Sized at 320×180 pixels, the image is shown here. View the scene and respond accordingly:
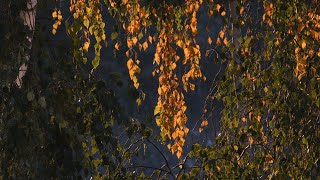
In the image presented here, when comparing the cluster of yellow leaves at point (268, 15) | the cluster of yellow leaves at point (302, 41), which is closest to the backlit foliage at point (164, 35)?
the cluster of yellow leaves at point (268, 15)

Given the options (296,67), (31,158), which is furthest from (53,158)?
(296,67)

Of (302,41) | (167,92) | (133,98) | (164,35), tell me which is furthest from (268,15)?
(133,98)

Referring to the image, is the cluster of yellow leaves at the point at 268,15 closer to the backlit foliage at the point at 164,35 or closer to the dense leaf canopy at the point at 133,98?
the dense leaf canopy at the point at 133,98

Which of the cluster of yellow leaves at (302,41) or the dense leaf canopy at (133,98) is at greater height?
the cluster of yellow leaves at (302,41)

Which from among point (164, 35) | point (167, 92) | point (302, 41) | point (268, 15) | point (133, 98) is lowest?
point (133, 98)

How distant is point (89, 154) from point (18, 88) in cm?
77

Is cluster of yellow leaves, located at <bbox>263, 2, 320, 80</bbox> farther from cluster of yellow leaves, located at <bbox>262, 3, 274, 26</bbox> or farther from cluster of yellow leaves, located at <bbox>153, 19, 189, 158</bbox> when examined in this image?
cluster of yellow leaves, located at <bbox>153, 19, 189, 158</bbox>

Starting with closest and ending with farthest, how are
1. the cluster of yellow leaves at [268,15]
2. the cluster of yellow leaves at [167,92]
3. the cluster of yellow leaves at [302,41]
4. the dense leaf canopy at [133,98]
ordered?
the dense leaf canopy at [133,98]
the cluster of yellow leaves at [302,41]
the cluster of yellow leaves at [268,15]
the cluster of yellow leaves at [167,92]

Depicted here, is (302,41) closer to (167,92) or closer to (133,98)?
(133,98)

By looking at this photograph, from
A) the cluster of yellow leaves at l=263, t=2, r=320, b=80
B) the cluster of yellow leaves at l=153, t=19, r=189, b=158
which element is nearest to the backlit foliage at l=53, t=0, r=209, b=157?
the cluster of yellow leaves at l=153, t=19, r=189, b=158

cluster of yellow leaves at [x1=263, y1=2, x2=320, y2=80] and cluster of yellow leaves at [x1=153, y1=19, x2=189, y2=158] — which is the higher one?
cluster of yellow leaves at [x1=153, y1=19, x2=189, y2=158]

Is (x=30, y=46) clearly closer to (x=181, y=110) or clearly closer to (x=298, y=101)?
(x=298, y=101)

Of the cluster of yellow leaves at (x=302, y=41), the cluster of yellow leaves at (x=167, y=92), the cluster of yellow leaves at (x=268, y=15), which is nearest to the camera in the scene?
the cluster of yellow leaves at (x=302, y=41)

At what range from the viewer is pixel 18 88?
2945mm
